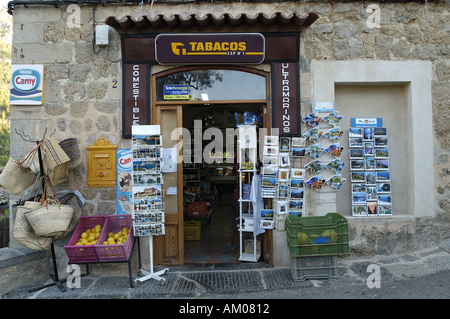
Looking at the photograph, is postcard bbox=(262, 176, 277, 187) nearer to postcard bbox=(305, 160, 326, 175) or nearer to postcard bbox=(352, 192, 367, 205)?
postcard bbox=(305, 160, 326, 175)

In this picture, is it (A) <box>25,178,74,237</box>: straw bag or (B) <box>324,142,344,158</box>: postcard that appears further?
(B) <box>324,142,344,158</box>: postcard

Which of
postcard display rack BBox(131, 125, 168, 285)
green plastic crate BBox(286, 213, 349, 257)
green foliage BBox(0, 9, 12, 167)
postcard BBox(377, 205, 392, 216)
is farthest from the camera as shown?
green foliage BBox(0, 9, 12, 167)

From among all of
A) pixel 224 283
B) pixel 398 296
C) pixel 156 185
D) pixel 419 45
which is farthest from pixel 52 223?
pixel 419 45

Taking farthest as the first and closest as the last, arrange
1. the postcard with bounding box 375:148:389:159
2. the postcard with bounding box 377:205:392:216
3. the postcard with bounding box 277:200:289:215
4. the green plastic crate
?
the postcard with bounding box 375:148:389:159 < the postcard with bounding box 377:205:392:216 < the postcard with bounding box 277:200:289:215 < the green plastic crate

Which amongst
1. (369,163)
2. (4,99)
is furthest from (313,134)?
(4,99)

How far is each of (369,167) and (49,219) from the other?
16.8ft

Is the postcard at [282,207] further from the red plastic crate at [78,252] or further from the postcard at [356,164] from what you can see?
the red plastic crate at [78,252]

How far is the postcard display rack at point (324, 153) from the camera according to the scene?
4918mm

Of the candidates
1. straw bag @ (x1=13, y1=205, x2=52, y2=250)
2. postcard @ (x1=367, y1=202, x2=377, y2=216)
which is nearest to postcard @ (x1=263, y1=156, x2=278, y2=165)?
postcard @ (x1=367, y1=202, x2=377, y2=216)

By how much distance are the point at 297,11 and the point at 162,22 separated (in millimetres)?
2274

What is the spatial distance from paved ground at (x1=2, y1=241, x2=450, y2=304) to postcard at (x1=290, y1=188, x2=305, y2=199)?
1180mm

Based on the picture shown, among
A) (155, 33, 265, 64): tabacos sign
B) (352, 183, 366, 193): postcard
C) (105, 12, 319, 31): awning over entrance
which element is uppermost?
(105, 12, 319, 31): awning over entrance

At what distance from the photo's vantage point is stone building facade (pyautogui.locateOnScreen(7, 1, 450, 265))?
4.97 metres

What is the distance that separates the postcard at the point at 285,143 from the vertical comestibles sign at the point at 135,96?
227cm
